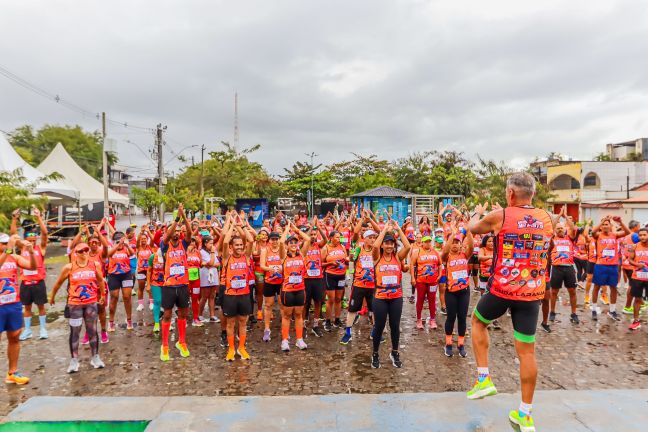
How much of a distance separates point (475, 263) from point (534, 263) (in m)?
7.67

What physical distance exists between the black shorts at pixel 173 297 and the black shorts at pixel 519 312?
4632mm

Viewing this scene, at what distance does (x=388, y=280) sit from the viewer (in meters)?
6.17

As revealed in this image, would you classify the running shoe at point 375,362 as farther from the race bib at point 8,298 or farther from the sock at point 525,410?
the race bib at point 8,298

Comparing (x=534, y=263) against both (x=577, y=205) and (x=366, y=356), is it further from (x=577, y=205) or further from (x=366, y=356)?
(x=577, y=205)

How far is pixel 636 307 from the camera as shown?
8117 millimetres

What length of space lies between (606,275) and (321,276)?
5950 mm

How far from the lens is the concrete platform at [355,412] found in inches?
162

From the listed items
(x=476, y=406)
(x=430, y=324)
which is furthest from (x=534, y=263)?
(x=430, y=324)

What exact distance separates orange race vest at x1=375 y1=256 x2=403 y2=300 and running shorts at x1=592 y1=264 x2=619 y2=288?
212 inches

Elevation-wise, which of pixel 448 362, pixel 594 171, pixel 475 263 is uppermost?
pixel 594 171

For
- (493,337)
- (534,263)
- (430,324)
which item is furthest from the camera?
(430,324)

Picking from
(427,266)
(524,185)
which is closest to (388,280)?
(427,266)

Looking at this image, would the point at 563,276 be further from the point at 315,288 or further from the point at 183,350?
the point at 183,350

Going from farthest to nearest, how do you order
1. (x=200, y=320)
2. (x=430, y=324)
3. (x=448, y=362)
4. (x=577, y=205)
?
1. (x=577, y=205)
2. (x=200, y=320)
3. (x=430, y=324)
4. (x=448, y=362)
